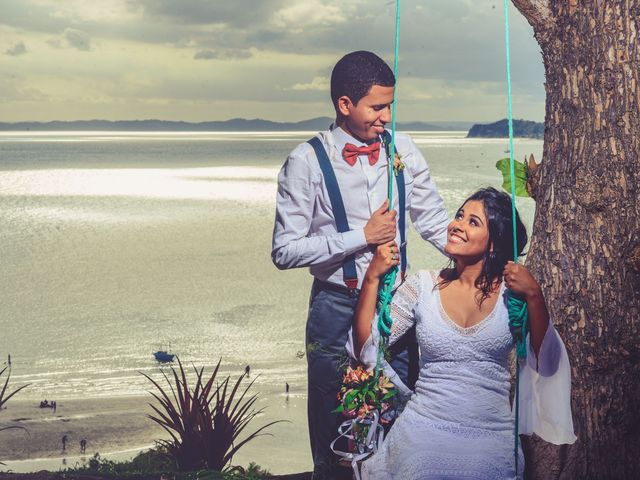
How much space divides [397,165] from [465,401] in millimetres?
1242

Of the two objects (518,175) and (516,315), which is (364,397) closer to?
(516,315)

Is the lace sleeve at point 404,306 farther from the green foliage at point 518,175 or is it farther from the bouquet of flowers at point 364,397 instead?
the green foliage at point 518,175

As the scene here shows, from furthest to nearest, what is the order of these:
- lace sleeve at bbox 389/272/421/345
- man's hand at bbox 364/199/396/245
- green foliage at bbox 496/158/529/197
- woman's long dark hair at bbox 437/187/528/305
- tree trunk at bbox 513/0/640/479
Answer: green foliage at bbox 496/158/529/197 < tree trunk at bbox 513/0/640/479 < man's hand at bbox 364/199/396/245 < lace sleeve at bbox 389/272/421/345 < woman's long dark hair at bbox 437/187/528/305

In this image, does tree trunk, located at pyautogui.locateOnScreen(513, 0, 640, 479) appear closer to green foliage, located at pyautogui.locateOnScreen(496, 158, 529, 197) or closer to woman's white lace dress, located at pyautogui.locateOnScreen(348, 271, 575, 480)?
green foliage, located at pyautogui.locateOnScreen(496, 158, 529, 197)

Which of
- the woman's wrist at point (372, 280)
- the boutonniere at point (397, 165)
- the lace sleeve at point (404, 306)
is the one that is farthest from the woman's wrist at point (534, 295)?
the boutonniere at point (397, 165)

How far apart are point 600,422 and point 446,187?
4492 centimetres

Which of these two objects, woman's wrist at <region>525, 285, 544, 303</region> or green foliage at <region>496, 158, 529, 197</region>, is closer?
woman's wrist at <region>525, 285, 544, 303</region>

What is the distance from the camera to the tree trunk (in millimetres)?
4711

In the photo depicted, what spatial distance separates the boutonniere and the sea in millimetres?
5758

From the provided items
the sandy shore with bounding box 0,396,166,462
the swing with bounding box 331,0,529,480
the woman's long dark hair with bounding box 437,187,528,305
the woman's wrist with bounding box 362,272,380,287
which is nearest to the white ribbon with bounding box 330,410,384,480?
the swing with bounding box 331,0,529,480

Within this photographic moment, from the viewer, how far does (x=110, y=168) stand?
80938mm

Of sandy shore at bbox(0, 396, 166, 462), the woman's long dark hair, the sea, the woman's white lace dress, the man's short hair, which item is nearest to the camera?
the woman's white lace dress

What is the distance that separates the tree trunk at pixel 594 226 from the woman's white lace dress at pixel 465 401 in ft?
3.68

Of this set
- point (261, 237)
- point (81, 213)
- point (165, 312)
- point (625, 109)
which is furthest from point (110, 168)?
point (625, 109)
